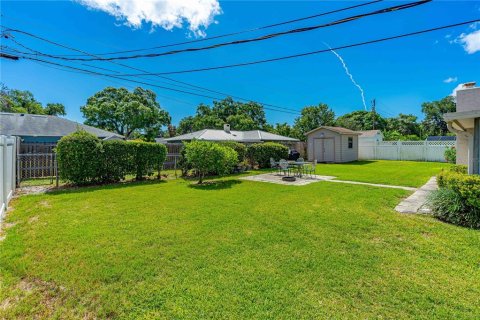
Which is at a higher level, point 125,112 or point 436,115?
point 436,115

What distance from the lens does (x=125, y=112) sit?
30.3 metres

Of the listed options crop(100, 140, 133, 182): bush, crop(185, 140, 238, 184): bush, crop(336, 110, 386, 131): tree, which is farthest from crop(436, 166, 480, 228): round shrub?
crop(336, 110, 386, 131): tree

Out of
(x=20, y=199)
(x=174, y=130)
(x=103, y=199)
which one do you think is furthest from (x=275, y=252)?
(x=174, y=130)

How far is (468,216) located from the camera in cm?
511

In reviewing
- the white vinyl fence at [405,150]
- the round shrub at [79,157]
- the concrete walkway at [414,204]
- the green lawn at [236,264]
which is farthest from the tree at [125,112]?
the concrete walkway at [414,204]

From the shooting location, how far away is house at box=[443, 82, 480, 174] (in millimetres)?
5312

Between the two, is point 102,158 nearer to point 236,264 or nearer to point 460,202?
point 236,264

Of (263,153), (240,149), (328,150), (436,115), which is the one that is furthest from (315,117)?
(436,115)

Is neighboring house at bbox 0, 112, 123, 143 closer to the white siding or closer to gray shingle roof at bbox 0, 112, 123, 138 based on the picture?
gray shingle roof at bbox 0, 112, 123, 138

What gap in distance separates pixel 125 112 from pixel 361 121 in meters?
42.2

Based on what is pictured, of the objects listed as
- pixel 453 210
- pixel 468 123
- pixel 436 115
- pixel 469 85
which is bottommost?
pixel 453 210

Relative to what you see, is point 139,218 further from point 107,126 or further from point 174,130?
point 174,130

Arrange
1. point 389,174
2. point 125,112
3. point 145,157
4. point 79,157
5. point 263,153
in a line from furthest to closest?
point 125,112 < point 263,153 < point 389,174 < point 145,157 < point 79,157

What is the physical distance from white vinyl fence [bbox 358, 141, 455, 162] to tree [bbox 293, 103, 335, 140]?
10.4 metres
